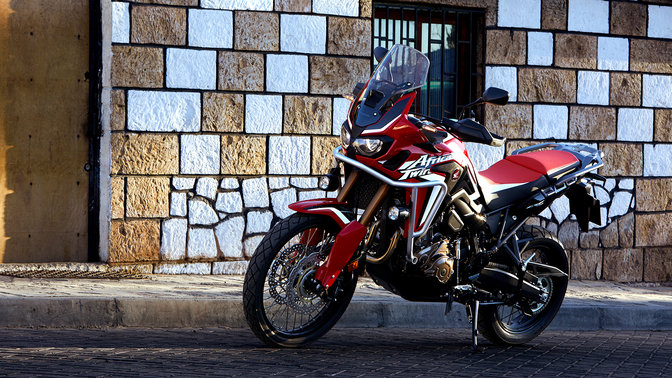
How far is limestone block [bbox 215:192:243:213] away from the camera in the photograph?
312 inches

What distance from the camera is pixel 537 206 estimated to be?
18.0 ft

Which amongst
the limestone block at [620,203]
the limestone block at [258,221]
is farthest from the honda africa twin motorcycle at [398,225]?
the limestone block at [620,203]

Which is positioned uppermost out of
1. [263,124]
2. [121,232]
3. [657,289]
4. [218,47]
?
[218,47]

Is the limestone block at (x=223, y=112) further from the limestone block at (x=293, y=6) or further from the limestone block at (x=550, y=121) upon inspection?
the limestone block at (x=550, y=121)

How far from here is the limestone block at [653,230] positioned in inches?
361

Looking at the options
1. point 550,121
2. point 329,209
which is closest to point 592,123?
point 550,121

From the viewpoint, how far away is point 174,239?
7.83 meters

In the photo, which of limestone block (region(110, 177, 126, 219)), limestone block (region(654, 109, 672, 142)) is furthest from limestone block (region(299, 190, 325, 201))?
limestone block (region(654, 109, 672, 142))

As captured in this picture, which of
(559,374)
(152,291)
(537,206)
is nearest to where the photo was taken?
(559,374)

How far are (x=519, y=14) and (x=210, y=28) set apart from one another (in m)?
3.03

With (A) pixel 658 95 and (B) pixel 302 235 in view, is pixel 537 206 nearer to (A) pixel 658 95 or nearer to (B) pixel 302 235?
(B) pixel 302 235

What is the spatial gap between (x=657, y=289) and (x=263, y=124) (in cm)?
416

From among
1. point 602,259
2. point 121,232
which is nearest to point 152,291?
point 121,232

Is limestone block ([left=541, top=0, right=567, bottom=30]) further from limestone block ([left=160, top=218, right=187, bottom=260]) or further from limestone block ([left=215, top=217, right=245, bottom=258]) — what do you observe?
limestone block ([left=160, top=218, right=187, bottom=260])
